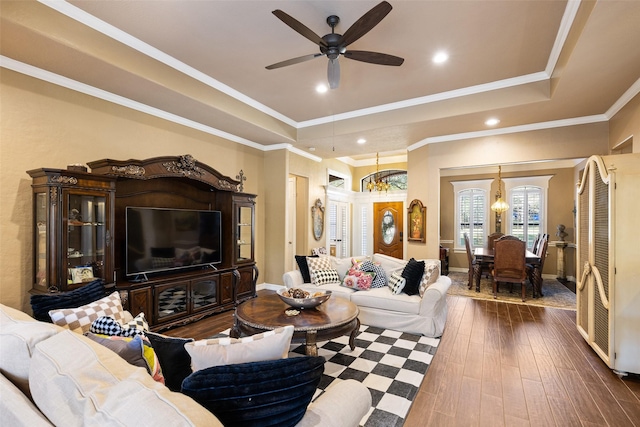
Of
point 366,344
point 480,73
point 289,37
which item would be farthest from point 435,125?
point 366,344

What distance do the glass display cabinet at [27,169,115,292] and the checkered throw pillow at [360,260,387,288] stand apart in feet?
10.4

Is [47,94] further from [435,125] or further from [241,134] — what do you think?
[435,125]

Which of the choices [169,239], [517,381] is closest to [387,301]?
[517,381]

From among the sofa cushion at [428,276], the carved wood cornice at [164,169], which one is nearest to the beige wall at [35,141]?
the carved wood cornice at [164,169]

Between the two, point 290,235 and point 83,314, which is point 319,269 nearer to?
point 290,235

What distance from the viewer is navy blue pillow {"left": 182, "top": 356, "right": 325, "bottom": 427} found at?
1021 mm

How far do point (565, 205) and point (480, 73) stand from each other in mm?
5412

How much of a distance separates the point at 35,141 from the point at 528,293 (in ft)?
25.2

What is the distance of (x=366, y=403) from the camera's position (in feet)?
4.69

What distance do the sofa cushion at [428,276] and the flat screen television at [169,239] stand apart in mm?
3020

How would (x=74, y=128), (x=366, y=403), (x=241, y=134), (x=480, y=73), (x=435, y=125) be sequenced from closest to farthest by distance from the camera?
(x=366, y=403), (x=74, y=128), (x=480, y=73), (x=435, y=125), (x=241, y=134)

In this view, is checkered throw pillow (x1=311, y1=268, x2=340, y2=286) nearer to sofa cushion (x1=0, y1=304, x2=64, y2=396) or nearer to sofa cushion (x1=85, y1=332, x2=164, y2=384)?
sofa cushion (x1=85, y1=332, x2=164, y2=384)

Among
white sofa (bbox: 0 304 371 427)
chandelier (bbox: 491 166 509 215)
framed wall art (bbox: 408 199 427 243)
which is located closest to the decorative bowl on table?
white sofa (bbox: 0 304 371 427)

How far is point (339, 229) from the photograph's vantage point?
837 centimetres
